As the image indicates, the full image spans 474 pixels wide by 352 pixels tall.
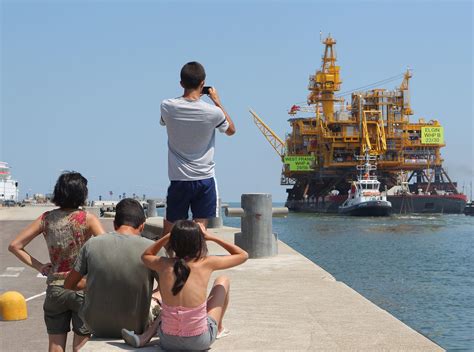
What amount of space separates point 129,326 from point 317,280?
4459mm

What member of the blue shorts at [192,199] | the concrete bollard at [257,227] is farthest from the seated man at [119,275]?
the concrete bollard at [257,227]

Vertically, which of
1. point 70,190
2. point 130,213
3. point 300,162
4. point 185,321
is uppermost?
point 300,162

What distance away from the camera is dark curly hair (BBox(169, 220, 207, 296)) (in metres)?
5.38

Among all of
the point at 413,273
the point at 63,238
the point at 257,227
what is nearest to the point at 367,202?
the point at 413,273

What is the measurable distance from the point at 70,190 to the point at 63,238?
1.08 feet

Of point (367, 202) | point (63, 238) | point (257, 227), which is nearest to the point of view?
point (63, 238)

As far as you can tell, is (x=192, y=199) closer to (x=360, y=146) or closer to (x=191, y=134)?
(x=191, y=134)

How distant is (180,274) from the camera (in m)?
5.38

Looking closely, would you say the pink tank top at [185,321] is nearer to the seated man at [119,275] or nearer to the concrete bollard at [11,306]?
the seated man at [119,275]

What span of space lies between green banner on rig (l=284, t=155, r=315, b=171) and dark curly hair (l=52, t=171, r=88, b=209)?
4116 inches

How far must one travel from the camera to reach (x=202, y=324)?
17.7 ft

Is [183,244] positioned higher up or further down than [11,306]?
higher up

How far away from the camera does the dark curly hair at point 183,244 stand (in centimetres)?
538

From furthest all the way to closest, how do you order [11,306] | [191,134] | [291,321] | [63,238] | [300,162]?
[300,162], [11,306], [291,321], [191,134], [63,238]
